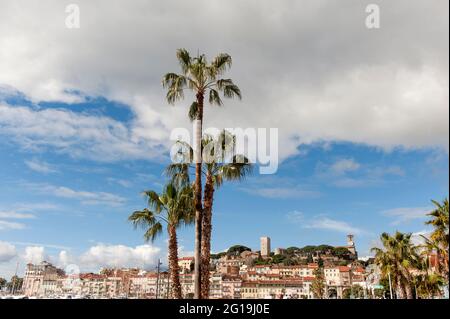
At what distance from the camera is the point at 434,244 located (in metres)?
31.2

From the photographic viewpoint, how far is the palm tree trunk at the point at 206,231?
18.1 metres

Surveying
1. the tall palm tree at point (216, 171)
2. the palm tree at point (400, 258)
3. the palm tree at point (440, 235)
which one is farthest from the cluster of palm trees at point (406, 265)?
the tall palm tree at point (216, 171)

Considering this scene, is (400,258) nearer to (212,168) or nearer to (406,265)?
(406,265)

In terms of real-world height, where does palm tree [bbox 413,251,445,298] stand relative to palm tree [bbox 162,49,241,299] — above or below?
below

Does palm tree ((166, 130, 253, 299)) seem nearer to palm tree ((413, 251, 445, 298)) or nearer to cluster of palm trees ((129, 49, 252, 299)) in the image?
cluster of palm trees ((129, 49, 252, 299))

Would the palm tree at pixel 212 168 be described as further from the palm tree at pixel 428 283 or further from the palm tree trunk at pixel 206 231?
the palm tree at pixel 428 283

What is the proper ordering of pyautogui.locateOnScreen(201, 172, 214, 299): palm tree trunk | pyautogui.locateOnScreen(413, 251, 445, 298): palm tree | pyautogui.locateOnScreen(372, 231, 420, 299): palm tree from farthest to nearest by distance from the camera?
1. pyautogui.locateOnScreen(372, 231, 420, 299): palm tree
2. pyautogui.locateOnScreen(413, 251, 445, 298): palm tree
3. pyautogui.locateOnScreen(201, 172, 214, 299): palm tree trunk

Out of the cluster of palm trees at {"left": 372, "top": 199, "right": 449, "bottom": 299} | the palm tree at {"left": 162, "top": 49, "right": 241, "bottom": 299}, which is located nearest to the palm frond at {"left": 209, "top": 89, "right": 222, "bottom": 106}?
the palm tree at {"left": 162, "top": 49, "right": 241, "bottom": 299}

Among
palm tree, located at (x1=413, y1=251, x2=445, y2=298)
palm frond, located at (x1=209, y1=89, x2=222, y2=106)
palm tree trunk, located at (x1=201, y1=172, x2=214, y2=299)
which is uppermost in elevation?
palm frond, located at (x1=209, y1=89, x2=222, y2=106)

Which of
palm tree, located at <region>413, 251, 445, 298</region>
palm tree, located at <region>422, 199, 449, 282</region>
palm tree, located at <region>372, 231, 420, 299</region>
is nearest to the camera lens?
palm tree, located at <region>422, 199, 449, 282</region>

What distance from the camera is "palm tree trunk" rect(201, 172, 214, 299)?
18.1 meters
